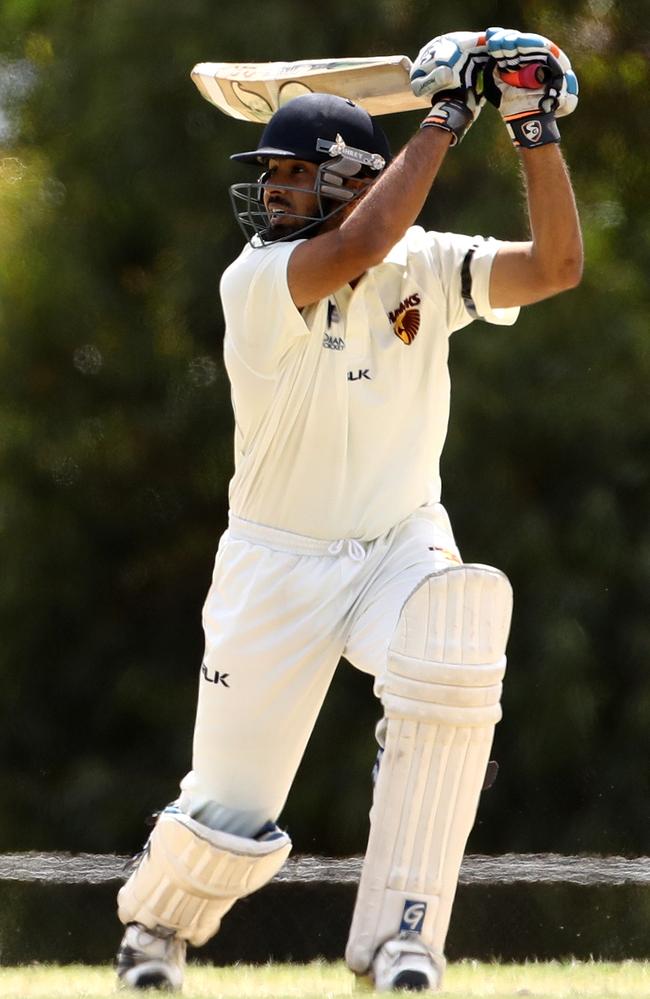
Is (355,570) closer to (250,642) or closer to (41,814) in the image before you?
(250,642)

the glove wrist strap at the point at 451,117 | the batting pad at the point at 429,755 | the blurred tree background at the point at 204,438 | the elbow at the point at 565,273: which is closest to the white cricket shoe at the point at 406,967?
the batting pad at the point at 429,755

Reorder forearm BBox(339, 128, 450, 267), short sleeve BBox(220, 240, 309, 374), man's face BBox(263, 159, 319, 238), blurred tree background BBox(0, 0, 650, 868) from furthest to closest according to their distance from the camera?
1. blurred tree background BBox(0, 0, 650, 868)
2. man's face BBox(263, 159, 319, 238)
3. short sleeve BBox(220, 240, 309, 374)
4. forearm BBox(339, 128, 450, 267)

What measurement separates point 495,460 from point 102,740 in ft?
4.47

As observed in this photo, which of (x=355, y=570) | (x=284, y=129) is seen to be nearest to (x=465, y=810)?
Answer: (x=355, y=570)

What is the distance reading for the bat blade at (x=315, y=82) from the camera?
2561 mm

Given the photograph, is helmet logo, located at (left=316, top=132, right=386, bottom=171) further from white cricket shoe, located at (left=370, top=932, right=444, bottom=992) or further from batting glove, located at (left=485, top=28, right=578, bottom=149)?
white cricket shoe, located at (left=370, top=932, right=444, bottom=992)

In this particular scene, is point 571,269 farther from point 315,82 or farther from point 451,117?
point 315,82

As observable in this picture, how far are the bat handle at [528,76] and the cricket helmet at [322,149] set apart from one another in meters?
0.26

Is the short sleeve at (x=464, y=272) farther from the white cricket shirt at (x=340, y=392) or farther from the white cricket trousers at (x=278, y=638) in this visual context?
the white cricket trousers at (x=278, y=638)

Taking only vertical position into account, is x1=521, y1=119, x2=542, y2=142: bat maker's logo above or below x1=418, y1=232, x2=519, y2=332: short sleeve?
above

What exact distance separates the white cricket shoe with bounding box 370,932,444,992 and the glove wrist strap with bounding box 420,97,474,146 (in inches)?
42.6

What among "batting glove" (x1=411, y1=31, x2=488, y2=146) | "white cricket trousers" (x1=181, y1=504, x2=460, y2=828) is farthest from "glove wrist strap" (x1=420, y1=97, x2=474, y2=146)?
"white cricket trousers" (x1=181, y1=504, x2=460, y2=828)

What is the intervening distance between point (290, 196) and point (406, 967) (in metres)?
1.12

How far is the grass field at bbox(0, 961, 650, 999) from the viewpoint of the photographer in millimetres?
2273
